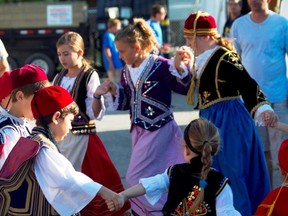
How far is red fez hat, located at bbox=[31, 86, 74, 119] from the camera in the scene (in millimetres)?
3939

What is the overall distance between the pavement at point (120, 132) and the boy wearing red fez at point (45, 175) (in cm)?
327

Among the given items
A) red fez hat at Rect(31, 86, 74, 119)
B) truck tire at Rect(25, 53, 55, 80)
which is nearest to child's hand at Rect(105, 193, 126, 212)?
red fez hat at Rect(31, 86, 74, 119)

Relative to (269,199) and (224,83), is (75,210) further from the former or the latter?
(224,83)

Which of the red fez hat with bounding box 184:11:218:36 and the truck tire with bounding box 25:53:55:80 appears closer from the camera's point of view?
the red fez hat with bounding box 184:11:218:36

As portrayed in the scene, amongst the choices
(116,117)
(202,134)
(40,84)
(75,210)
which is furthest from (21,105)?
(116,117)

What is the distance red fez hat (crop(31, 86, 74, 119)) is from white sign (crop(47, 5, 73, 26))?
12.6m

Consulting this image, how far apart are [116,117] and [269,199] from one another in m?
7.33

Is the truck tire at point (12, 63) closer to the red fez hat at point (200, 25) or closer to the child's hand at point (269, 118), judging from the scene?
the red fez hat at point (200, 25)

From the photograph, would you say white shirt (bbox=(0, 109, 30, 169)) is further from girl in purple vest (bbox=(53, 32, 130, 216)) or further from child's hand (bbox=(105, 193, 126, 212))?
girl in purple vest (bbox=(53, 32, 130, 216))

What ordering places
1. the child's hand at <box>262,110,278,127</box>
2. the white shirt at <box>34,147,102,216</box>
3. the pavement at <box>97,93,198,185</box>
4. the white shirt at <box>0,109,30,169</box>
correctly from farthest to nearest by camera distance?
the pavement at <box>97,93,198,185</box> < the child's hand at <box>262,110,278,127</box> < the white shirt at <box>0,109,30,169</box> < the white shirt at <box>34,147,102,216</box>

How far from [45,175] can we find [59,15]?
13.1 metres

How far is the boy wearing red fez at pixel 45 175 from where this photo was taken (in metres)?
3.82

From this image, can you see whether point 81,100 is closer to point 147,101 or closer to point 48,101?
point 147,101

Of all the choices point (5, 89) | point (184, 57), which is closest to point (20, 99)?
point (5, 89)
